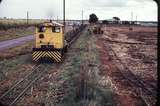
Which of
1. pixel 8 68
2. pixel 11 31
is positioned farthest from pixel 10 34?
pixel 8 68

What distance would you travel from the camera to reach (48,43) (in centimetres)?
2344

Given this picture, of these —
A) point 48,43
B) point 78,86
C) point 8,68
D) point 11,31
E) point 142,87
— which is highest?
point 11,31

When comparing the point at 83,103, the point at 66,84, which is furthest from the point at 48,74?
the point at 83,103

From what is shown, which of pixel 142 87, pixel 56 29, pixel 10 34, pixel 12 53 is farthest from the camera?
pixel 10 34

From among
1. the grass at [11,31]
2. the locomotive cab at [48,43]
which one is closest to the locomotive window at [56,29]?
the locomotive cab at [48,43]

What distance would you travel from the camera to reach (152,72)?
19.1 m

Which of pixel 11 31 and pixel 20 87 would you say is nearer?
pixel 20 87

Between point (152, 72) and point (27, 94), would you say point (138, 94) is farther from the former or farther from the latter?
point (152, 72)

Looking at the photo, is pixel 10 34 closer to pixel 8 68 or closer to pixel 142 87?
pixel 8 68

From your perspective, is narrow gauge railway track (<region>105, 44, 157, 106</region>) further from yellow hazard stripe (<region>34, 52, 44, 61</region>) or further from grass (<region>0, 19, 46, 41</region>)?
grass (<region>0, 19, 46, 41</region>)

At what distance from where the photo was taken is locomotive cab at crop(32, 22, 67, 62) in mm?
22797

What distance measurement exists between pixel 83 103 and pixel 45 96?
241 centimetres

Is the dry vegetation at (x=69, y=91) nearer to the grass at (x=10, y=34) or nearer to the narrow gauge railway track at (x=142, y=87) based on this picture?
the narrow gauge railway track at (x=142, y=87)

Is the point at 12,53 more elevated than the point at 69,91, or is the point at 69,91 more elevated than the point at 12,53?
the point at 12,53
